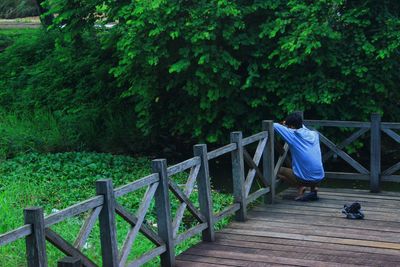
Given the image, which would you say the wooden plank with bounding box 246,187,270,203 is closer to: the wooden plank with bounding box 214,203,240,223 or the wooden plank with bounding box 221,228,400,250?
the wooden plank with bounding box 214,203,240,223

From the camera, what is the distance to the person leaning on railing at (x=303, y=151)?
932cm

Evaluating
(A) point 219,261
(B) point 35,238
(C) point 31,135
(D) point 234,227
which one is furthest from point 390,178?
(C) point 31,135

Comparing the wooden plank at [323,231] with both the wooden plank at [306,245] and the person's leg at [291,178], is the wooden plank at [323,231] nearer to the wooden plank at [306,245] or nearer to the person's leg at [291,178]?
the wooden plank at [306,245]

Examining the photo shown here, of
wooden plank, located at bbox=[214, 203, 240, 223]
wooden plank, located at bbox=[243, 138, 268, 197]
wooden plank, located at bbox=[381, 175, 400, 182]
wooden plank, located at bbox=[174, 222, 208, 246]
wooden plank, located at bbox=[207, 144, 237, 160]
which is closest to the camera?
wooden plank, located at bbox=[174, 222, 208, 246]

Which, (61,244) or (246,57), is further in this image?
(246,57)

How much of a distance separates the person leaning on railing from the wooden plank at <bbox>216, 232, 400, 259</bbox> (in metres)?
1.99

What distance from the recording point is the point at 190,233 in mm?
→ 7238

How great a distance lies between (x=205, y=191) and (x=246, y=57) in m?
7.33

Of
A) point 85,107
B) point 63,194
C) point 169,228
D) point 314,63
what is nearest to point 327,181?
point 314,63

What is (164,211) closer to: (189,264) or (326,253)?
(189,264)

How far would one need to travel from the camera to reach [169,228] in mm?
6773

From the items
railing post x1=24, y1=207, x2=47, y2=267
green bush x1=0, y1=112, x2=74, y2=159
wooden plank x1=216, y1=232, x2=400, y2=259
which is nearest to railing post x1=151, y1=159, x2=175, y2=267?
wooden plank x1=216, y1=232, x2=400, y2=259

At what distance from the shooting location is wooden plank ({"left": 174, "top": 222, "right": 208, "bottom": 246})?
6991mm

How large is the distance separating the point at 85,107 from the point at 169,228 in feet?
37.4
